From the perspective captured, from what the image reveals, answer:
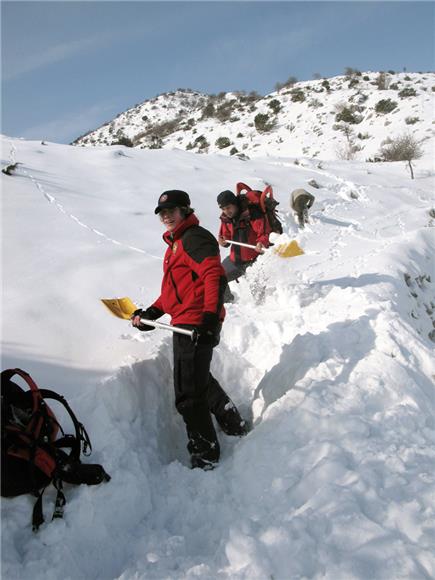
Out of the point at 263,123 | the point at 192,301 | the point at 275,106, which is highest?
Result: the point at 275,106

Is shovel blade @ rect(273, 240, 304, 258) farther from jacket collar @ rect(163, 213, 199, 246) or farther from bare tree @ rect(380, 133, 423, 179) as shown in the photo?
bare tree @ rect(380, 133, 423, 179)

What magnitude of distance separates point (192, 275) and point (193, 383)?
789mm

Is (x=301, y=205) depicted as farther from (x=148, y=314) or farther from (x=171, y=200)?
(x=171, y=200)

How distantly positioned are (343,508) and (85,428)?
1656 millimetres

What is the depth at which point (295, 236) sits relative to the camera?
9.60 meters

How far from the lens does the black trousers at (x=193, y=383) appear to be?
2.98 meters

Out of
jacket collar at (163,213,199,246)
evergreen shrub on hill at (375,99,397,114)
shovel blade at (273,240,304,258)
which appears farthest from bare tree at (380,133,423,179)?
jacket collar at (163,213,199,246)

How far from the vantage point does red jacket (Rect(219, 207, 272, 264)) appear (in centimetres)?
536

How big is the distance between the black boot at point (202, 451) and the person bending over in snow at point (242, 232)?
8.25 feet

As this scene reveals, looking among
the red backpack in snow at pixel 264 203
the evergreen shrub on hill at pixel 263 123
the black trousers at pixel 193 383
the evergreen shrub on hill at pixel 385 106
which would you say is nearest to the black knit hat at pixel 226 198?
the red backpack in snow at pixel 264 203

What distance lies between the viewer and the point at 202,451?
3.05m

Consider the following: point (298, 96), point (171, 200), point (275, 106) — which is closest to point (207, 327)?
point (171, 200)

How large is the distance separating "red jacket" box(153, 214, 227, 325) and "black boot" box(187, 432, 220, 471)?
2.88ft

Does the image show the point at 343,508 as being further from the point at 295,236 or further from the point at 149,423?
the point at 295,236
